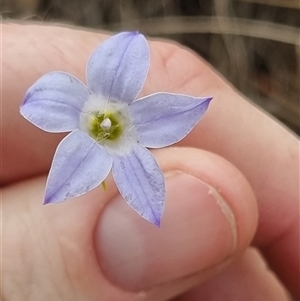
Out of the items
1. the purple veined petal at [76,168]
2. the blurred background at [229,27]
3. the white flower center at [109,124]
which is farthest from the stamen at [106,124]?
the blurred background at [229,27]

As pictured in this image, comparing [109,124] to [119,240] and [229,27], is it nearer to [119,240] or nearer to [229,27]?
[119,240]

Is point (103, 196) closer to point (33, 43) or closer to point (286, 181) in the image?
point (33, 43)

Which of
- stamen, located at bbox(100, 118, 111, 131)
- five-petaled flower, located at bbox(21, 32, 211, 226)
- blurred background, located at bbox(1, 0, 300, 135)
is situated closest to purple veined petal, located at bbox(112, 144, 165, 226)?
five-petaled flower, located at bbox(21, 32, 211, 226)

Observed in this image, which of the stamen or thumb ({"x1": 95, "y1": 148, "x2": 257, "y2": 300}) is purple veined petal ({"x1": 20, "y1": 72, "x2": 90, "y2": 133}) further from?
thumb ({"x1": 95, "y1": 148, "x2": 257, "y2": 300})

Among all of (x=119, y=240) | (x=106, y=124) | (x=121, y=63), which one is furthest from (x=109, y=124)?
(x=119, y=240)

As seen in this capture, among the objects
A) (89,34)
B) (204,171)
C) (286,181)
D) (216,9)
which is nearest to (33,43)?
(89,34)

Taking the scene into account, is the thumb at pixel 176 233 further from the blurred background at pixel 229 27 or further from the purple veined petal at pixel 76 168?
the blurred background at pixel 229 27
